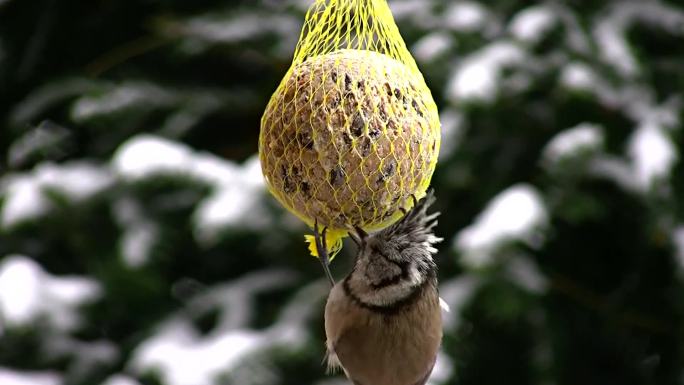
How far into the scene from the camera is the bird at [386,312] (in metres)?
1.94

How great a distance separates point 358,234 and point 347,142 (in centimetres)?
18

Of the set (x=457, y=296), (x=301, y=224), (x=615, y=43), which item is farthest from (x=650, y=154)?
(x=301, y=224)

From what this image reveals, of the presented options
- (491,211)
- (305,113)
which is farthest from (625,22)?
(305,113)

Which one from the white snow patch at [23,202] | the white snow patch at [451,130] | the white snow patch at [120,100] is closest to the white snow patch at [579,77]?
the white snow patch at [451,130]

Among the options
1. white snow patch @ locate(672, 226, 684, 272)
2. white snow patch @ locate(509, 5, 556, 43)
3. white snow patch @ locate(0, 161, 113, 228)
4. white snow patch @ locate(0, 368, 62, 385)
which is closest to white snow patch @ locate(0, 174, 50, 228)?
white snow patch @ locate(0, 161, 113, 228)

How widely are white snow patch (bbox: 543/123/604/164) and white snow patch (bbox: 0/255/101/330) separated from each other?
177 centimetres

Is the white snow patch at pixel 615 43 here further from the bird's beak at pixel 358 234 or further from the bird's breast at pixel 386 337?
the bird's beak at pixel 358 234

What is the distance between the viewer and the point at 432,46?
3637mm

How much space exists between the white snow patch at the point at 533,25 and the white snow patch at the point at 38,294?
1.84m

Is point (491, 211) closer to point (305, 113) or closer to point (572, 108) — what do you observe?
point (572, 108)

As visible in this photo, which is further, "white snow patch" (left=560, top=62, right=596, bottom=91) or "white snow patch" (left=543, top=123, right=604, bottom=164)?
"white snow patch" (left=560, top=62, right=596, bottom=91)

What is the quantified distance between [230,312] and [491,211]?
115cm

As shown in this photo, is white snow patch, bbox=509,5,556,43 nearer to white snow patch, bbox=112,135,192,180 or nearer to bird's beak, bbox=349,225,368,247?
white snow patch, bbox=112,135,192,180

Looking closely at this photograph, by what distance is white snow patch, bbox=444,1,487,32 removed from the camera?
3820 millimetres
